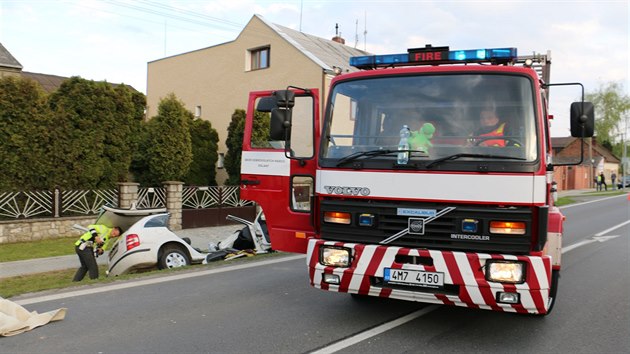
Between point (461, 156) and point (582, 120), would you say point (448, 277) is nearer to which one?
point (461, 156)

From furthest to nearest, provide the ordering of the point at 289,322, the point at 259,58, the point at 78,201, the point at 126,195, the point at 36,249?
the point at 259,58 → the point at 126,195 → the point at 78,201 → the point at 36,249 → the point at 289,322

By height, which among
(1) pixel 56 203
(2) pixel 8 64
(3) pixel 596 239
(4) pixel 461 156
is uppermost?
(2) pixel 8 64

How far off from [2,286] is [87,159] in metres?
7.17

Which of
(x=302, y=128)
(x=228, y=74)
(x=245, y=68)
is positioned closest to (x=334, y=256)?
(x=302, y=128)

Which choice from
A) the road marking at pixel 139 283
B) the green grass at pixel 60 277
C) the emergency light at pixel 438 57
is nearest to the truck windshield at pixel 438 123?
the emergency light at pixel 438 57

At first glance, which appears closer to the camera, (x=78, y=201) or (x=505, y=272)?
(x=505, y=272)

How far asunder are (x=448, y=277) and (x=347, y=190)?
1176 mm

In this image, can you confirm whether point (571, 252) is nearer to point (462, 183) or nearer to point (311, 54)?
point (462, 183)

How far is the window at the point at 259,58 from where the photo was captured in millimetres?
26234

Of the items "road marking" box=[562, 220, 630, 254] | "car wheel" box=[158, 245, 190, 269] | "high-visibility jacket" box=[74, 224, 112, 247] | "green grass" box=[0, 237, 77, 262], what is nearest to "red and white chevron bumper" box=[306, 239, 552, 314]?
"car wheel" box=[158, 245, 190, 269]

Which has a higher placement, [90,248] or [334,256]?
[334,256]

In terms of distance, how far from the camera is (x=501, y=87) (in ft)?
14.2

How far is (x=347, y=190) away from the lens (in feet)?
15.0

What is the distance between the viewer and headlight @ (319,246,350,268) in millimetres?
4500
